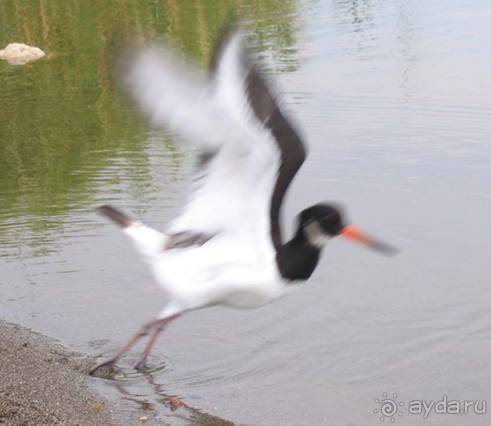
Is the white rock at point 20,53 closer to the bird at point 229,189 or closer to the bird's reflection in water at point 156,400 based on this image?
the bird's reflection in water at point 156,400

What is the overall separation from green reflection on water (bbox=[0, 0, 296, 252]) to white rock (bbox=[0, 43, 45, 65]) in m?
0.22

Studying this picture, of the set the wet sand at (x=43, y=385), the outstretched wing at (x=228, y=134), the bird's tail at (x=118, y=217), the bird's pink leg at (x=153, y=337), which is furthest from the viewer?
the bird's tail at (x=118, y=217)

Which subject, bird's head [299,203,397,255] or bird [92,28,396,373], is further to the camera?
bird's head [299,203,397,255]

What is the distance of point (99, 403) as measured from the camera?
627cm

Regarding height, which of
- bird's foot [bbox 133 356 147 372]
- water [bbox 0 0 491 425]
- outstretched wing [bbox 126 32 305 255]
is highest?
outstretched wing [bbox 126 32 305 255]

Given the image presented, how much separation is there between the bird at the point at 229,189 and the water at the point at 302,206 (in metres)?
0.45

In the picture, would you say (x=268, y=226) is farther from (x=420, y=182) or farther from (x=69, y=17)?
(x=69, y=17)

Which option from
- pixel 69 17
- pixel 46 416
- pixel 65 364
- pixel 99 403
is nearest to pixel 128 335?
pixel 65 364

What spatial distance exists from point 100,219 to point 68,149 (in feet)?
7.79

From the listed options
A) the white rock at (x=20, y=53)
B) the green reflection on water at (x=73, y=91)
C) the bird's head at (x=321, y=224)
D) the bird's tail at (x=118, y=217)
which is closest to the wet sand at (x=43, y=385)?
the bird's tail at (x=118, y=217)

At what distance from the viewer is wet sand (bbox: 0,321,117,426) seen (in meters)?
5.77

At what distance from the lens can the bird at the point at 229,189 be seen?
17.8 ft

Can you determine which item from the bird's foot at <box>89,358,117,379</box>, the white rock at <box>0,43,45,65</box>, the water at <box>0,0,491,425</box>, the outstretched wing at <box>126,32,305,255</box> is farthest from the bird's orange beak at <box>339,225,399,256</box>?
the white rock at <box>0,43,45,65</box>

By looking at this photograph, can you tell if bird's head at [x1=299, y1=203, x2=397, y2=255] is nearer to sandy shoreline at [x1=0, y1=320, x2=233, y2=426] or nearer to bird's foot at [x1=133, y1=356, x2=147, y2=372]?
sandy shoreline at [x1=0, y1=320, x2=233, y2=426]
